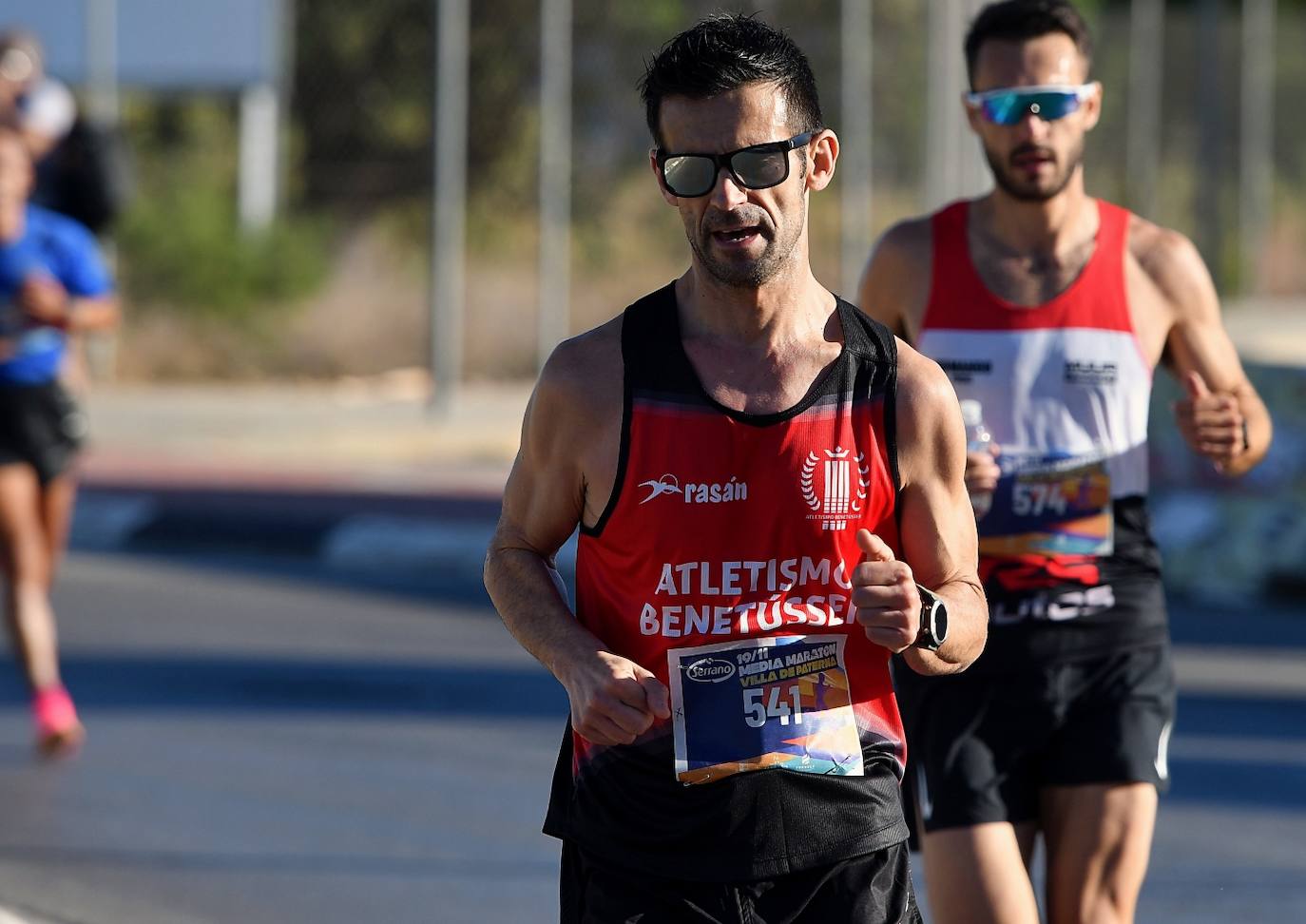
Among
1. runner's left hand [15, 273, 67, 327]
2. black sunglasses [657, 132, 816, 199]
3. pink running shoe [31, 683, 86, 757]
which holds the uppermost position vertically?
black sunglasses [657, 132, 816, 199]

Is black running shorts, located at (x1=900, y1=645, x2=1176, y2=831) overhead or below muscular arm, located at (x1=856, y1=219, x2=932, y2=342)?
below

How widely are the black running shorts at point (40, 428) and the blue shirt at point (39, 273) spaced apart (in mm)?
76

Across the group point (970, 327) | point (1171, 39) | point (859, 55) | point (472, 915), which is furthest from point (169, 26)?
point (970, 327)

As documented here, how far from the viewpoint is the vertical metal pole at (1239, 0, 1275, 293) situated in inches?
1194

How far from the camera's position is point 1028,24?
4.55 meters

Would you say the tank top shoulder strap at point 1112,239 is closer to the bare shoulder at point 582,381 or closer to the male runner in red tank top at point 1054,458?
the male runner in red tank top at point 1054,458

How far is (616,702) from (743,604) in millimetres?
266

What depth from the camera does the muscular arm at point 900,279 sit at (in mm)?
4480

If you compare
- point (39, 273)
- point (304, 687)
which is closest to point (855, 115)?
point (304, 687)

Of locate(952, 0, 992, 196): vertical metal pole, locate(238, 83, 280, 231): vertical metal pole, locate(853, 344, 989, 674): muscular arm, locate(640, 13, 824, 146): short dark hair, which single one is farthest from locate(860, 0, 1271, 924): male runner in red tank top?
locate(238, 83, 280, 231): vertical metal pole

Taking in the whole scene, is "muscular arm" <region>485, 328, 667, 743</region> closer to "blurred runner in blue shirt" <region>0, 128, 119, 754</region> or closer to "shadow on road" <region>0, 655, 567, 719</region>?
"blurred runner in blue shirt" <region>0, 128, 119, 754</region>

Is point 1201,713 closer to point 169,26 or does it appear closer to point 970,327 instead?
point 970,327

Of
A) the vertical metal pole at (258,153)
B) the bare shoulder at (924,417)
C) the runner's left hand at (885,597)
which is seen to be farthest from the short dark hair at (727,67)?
the vertical metal pole at (258,153)

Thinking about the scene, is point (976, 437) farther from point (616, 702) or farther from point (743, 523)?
point (616, 702)
